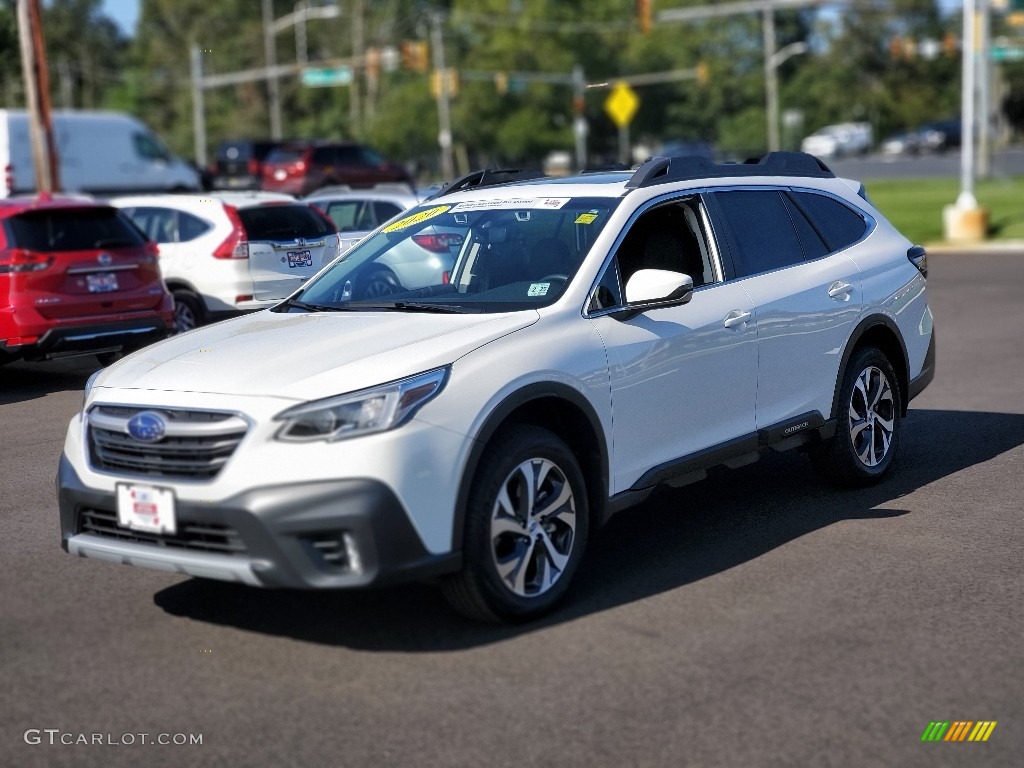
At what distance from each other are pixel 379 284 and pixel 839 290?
7.95 feet

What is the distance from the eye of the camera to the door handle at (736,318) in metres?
6.51

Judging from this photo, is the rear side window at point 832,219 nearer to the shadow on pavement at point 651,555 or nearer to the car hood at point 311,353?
the shadow on pavement at point 651,555

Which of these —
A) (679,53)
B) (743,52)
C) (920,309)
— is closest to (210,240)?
(920,309)

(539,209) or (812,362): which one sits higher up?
(539,209)

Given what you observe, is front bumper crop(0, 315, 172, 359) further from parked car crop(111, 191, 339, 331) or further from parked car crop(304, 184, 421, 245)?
parked car crop(304, 184, 421, 245)

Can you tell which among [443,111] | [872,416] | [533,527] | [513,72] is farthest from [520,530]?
[513,72]

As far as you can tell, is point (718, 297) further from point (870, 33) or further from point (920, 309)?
point (870, 33)

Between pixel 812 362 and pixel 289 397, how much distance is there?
3.12 m

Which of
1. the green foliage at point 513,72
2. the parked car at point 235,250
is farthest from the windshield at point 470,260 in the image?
the green foliage at point 513,72

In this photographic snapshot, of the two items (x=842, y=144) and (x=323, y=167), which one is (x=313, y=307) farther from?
(x=842, y=144)

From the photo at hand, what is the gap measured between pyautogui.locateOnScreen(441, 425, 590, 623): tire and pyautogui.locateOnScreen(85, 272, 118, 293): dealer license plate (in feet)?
24.3

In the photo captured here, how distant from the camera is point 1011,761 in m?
4.21

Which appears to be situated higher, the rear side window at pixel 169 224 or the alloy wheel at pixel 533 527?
the rear side window at pixel 169 224

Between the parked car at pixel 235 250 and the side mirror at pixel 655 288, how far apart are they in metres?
8.18
